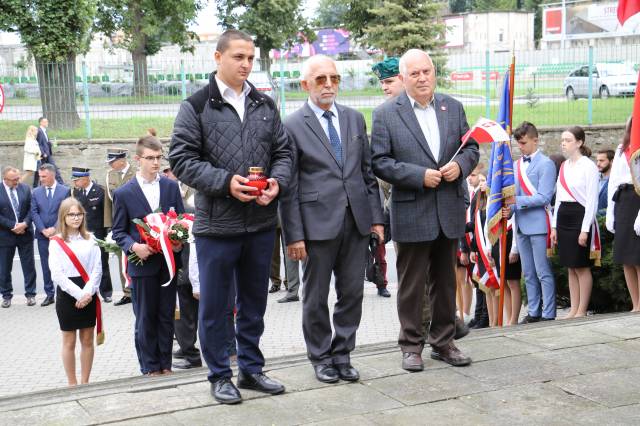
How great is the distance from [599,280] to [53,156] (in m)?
14.3

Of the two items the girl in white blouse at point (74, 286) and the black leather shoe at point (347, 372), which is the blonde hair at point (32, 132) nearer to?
the girl in white blouse at point (74, 286)

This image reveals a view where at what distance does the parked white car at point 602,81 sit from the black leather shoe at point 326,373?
1538cm

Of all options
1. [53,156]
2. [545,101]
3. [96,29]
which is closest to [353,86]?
[545,101]

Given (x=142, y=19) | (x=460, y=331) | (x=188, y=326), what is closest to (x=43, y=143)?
(x=188, y=326)

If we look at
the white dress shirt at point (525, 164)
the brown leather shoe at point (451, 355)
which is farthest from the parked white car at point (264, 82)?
the brown leather shoe at point (451, 355)

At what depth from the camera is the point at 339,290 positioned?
6.03 meters

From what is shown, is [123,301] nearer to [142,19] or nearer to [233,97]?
[233,97]

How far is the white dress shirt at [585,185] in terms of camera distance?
878cm

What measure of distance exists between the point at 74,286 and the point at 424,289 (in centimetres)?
305

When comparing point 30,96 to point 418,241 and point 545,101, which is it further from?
point 418,241

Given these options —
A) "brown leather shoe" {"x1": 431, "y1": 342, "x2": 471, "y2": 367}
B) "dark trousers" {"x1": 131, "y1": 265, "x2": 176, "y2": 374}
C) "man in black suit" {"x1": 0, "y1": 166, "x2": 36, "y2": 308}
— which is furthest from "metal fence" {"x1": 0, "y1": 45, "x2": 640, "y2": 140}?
"brown leather shoe" {"x1": 431, "y1": 342, "x2": 471, "y2": 367}

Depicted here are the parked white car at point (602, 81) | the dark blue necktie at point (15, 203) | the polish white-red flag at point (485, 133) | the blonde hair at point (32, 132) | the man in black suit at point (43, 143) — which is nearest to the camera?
the polish white-red flag at point (485, 133)

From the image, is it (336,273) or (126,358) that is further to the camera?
(126,358)

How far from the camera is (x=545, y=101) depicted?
68.2 feet
